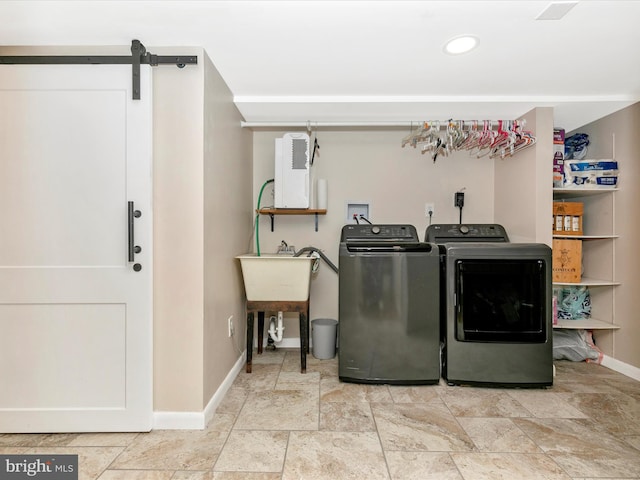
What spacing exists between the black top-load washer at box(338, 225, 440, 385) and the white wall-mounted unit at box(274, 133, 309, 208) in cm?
78

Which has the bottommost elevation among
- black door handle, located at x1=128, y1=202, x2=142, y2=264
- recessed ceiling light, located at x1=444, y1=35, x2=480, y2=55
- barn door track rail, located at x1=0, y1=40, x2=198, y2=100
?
black door handle, located at x1=128, y1=202, x2=142, y2=264

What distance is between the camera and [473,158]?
10.4ft

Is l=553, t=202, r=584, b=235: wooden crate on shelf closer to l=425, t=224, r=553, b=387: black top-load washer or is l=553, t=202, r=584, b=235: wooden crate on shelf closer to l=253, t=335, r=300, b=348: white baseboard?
l=425, t=224, r=553, b=387: black top-load washer

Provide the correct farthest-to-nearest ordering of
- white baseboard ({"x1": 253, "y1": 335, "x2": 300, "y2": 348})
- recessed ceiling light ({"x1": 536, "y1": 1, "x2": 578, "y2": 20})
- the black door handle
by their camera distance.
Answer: white baseboard ({"x1": 253, "y1": 335, "x2": 300, "y2": 348}) < the black door handle < recessed ceiling light ({"x1": 536, "y1": 1, "x2": 578, "y2": 20})

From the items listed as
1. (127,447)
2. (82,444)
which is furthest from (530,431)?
(82,444)

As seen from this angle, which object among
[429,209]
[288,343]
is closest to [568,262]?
[429,209]

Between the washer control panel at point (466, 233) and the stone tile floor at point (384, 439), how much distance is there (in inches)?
44.4

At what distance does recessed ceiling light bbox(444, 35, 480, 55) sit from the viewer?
1753 mm

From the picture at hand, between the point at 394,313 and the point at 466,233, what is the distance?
39.1 inches

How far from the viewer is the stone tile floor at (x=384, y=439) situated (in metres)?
1.52

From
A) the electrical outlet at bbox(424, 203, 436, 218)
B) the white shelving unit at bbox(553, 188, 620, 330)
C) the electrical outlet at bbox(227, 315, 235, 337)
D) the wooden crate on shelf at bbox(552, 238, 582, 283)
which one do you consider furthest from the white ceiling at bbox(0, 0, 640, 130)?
the electrical outlet at bbox(227, 315, 235, 337)

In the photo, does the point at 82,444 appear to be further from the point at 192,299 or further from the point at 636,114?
the point at 636,114

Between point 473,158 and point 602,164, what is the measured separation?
94cm

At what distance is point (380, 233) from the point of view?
9.34ft
